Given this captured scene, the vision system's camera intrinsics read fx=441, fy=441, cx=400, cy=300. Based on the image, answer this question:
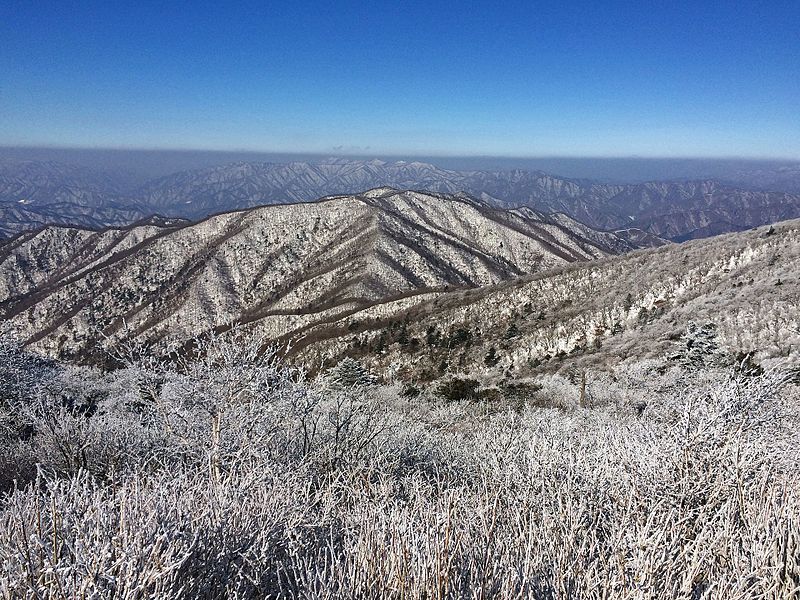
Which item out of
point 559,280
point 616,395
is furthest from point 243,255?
point 616,395

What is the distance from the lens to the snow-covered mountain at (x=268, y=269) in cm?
12188

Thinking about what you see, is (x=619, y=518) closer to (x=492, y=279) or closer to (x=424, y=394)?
(x=424, y=394)

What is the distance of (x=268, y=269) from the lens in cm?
14950

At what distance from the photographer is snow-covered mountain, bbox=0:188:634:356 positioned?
122 m

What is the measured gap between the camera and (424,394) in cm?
3162

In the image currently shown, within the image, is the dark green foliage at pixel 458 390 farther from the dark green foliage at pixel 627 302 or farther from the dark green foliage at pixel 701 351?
the dark green foliage at pixel 627 302

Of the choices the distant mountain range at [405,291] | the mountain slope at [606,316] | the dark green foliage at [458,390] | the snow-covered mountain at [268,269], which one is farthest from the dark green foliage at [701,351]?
the snow-covered mountain at [268,269]

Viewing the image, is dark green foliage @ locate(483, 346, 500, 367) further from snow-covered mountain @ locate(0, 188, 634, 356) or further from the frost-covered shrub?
snow-covered mountain @ locate(0, 188, 634, 356)

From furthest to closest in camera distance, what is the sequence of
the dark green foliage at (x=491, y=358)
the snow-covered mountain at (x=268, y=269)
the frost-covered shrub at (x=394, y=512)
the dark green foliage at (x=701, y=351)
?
the snow-covered mountain at (x=268, y=269) < the dark green foliage at (x=491, y=358) < the dark green foliage at (x=701, y=351) < the frost-covered shrub at (x=394, y=512)

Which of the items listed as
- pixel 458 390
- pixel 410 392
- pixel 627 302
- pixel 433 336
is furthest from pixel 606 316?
pixel 410 392

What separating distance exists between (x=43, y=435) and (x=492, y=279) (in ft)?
449

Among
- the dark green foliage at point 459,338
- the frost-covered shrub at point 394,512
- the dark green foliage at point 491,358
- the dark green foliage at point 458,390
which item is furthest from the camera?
the dark green foliage at point 459,338

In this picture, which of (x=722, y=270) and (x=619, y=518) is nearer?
(x=619, y=518)

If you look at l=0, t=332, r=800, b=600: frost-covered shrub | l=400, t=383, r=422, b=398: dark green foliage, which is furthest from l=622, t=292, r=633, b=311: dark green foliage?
l=0, t=332, r=800, b=600: frost-covered shrub
